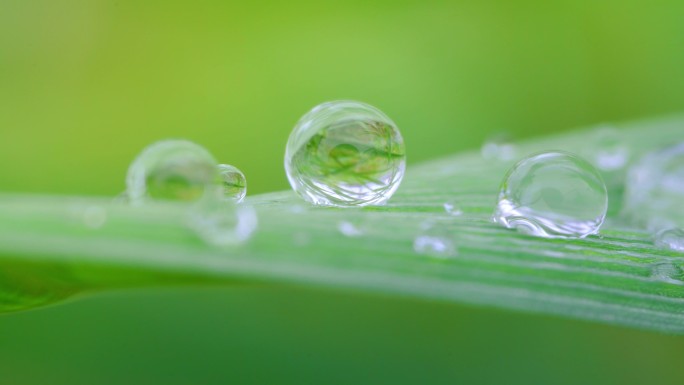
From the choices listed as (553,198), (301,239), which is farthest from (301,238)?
(553,198)

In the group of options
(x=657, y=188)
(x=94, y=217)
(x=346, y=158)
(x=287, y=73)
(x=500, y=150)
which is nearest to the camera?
(x=94, y=217)

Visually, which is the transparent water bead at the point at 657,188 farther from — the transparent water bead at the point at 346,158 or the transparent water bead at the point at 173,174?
the transparent water bead at the point at 173,174

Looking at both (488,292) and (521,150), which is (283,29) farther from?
(488,292)

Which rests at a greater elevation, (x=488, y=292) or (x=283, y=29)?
(x=283, y=29)

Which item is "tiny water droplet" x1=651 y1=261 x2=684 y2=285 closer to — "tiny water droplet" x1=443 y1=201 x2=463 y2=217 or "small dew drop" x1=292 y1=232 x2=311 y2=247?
"tiny water droplet" x1=443 y1=201 x2=463 y2=217

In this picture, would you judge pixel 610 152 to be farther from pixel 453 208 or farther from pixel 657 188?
pixel 453 208

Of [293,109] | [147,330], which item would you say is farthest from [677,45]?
[147,330]

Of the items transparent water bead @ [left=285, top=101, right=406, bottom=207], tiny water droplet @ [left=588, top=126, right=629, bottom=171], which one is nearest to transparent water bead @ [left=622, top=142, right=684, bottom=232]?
tiny water droplet @ [left=588, top=126, right=629, bottom=171]
